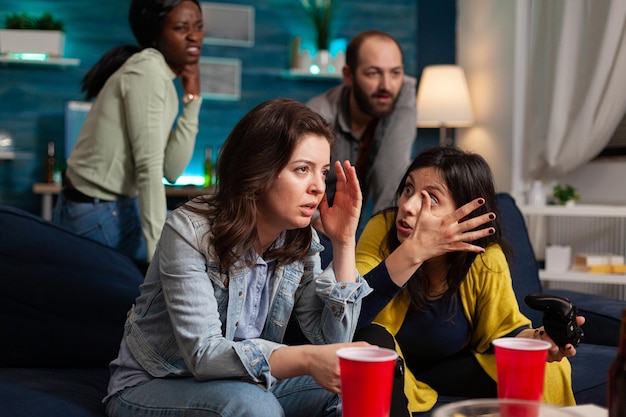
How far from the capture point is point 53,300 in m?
2.18

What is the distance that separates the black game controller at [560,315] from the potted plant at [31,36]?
4532 mm

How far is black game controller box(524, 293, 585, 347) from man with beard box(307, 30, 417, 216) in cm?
156

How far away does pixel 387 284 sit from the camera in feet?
5.94

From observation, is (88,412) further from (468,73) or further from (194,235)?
(468,73)

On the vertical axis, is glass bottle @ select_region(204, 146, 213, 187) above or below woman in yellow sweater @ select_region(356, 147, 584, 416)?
above

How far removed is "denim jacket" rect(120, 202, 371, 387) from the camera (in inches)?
59.0

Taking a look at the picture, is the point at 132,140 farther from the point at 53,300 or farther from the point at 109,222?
the point at 53,300

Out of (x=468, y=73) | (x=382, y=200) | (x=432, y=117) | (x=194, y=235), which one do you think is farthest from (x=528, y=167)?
(x=194, y=235)

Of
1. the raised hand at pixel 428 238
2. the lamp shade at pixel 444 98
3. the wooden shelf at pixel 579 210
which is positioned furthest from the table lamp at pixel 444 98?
the raised hand at pixel 428 238

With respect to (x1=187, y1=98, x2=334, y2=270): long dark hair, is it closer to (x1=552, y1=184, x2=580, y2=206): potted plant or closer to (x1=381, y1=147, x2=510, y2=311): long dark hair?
(x1=381, y1=147, x2=510, y2=311): long dark hair

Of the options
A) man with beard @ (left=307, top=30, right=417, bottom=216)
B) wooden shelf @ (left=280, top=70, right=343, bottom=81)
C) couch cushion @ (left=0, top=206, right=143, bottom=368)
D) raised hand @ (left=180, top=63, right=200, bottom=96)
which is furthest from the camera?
wooden shelf @ (left=280, top=70, right=343, bottom=81)

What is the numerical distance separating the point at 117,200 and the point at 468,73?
3.89 metres

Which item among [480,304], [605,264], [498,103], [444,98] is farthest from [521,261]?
[444,98]

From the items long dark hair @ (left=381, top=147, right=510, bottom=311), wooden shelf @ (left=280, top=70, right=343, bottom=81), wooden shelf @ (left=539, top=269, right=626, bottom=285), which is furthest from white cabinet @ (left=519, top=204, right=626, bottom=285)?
long dark hair @ (left=381, top=147, right=510, bottom=311)
